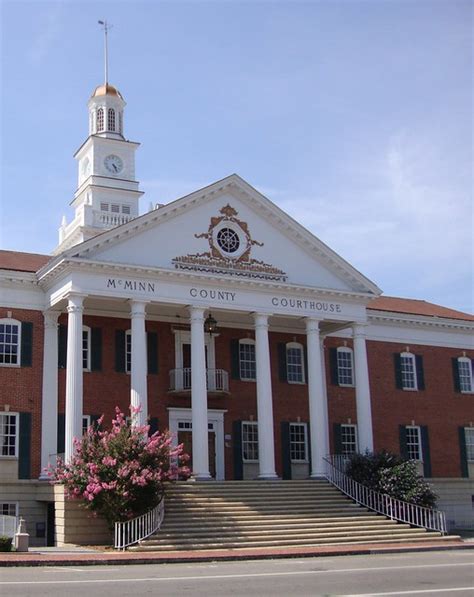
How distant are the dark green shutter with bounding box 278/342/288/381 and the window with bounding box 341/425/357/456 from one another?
12.2ft

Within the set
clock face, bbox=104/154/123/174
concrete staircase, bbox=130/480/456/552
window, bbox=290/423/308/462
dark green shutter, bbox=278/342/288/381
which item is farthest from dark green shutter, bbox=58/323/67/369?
clock face, bbox=104/154/123/174

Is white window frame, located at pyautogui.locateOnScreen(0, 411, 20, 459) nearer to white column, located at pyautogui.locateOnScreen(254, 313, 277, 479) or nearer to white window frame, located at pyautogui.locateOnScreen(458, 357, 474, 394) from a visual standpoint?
white column, located at pyautogui.locateOnScreen(254, 313, 277, 479)

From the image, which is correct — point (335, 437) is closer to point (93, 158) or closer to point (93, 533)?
point (93, 533)

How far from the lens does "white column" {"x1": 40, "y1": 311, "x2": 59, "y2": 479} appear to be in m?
30.0

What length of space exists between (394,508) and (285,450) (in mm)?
6777

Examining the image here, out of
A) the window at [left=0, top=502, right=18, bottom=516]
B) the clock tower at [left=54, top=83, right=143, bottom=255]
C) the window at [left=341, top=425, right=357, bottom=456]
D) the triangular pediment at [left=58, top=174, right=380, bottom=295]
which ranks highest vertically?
the clock tower at [left=54, top=83, right=143, bottom=255]

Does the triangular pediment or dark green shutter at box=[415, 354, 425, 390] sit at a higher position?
the triangular pediment

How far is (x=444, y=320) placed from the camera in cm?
4075

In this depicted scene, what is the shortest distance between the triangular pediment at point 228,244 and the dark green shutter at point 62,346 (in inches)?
135

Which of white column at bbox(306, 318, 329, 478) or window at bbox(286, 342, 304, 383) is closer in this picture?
white column at bbox(306, 318, 329, 478)

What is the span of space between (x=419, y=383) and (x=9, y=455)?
63.7ft

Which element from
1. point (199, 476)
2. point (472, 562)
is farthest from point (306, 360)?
point (472, 562)

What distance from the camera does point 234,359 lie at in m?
35.1

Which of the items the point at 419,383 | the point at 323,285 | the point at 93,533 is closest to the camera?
the point at 93,533
